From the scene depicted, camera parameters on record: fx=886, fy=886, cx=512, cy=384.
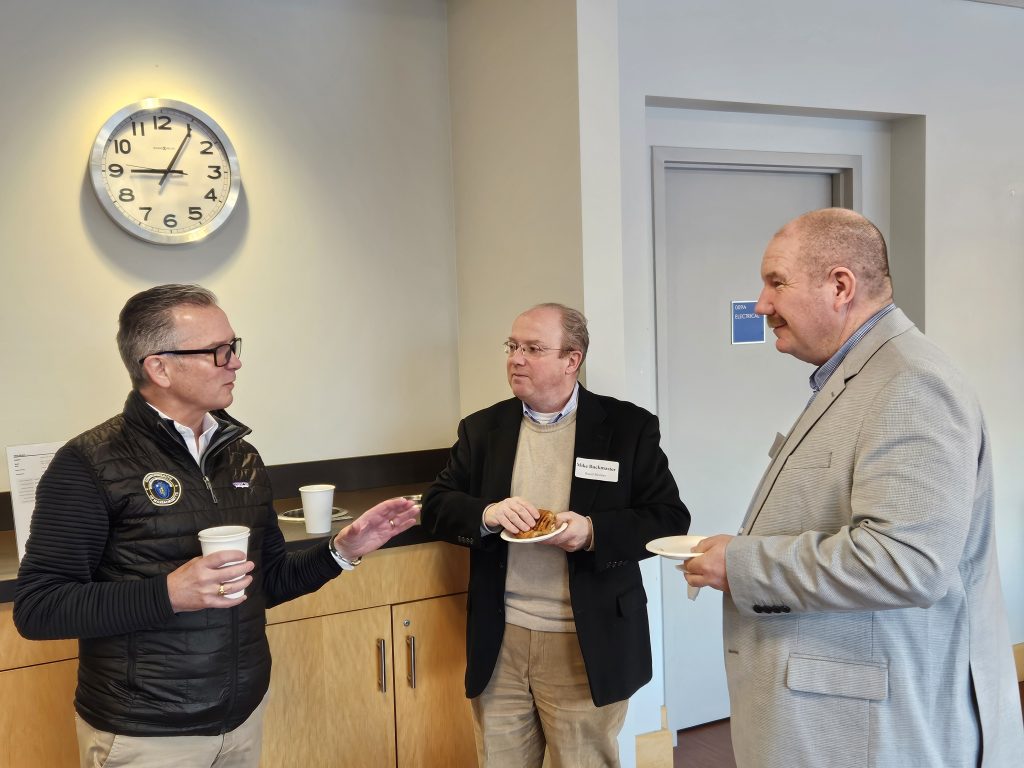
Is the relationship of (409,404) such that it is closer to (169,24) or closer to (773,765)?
(169,24)

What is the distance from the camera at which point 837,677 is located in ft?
4.78

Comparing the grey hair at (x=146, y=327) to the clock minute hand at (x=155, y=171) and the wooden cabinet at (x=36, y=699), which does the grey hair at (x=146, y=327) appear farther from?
the clock minute hand at (x=155, y=171)

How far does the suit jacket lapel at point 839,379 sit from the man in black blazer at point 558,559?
56 cm

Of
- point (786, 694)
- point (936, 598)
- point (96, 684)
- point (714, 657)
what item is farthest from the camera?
point (714, 657)

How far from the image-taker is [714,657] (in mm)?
3420

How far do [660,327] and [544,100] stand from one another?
99cm

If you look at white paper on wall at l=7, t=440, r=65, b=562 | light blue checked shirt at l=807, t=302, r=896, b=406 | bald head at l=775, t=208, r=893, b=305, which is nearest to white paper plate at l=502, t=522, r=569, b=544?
light blue checked shirt at l=807, t=302, r=896, b=406

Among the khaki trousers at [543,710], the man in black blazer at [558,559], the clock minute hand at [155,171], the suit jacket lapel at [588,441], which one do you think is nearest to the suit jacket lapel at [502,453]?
the man in black blazer at [558,559]

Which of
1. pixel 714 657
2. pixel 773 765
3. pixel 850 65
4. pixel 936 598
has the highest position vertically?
pixel 850 65

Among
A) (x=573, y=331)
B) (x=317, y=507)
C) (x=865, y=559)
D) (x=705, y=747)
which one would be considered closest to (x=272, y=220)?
(x=317, y=507)

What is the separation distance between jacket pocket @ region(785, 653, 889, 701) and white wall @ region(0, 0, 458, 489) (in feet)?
6.32

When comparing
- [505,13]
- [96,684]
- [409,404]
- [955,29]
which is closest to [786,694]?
[96,684]

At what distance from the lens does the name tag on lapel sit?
215 centimetres

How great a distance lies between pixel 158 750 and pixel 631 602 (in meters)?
1.10
